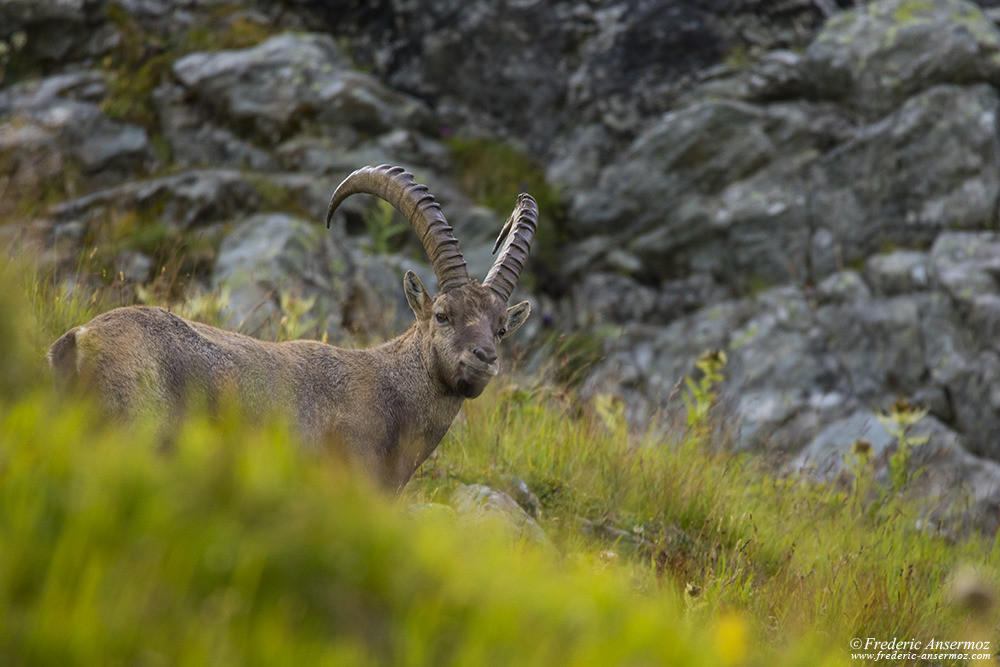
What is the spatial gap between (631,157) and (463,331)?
43.5ft

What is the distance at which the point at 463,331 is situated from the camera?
6.19 metres

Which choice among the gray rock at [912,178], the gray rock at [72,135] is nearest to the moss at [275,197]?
the gray rock at [72,135]

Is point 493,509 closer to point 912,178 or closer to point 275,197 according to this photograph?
point 275,197

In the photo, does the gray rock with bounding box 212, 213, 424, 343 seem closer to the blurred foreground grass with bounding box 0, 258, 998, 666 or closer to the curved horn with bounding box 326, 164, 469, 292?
the curved horn with bounding box 326, 164, 469, 292

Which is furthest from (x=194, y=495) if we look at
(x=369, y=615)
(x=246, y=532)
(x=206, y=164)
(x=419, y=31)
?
Answer: (x=419, y=31)

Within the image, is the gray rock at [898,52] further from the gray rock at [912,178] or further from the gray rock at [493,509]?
the gray rock at [493,509]

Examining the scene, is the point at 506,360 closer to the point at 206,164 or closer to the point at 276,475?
the point at 276,475

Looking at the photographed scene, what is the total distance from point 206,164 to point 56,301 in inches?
451

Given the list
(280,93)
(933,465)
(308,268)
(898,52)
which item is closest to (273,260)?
(308,268)

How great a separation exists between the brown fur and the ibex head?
0.04 ft

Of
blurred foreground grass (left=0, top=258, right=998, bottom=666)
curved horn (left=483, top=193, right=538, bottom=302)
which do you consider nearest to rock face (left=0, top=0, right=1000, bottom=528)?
curved horn (left=483, top=193, right=538, bottom=302)

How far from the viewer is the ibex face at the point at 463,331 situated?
6000 mm

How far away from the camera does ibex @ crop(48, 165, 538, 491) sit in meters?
4.26

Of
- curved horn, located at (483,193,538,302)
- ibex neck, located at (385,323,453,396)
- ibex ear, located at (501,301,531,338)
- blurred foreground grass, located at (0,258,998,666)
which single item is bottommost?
ibex ear, located at (501,301,531,338)
